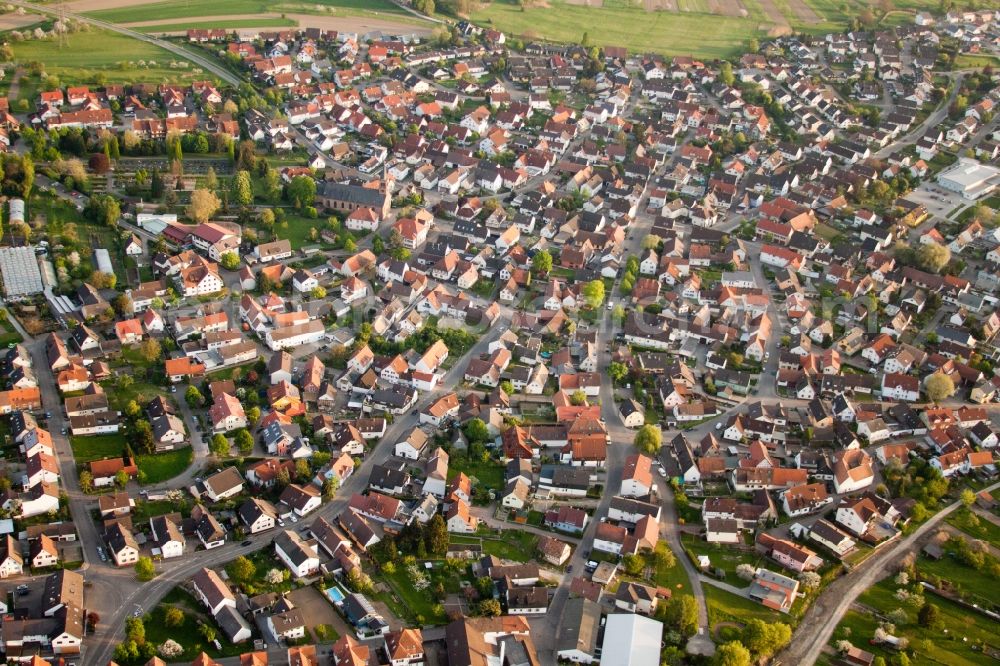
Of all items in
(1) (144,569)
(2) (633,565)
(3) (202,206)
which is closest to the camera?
(1) (144,569)

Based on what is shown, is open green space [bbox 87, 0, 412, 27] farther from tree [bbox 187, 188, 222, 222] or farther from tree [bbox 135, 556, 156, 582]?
tree [bbox 135, 556, 156, 582]

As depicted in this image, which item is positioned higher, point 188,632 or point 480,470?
point 480,470

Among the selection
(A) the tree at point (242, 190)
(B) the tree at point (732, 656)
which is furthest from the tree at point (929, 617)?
(A) the tree at point (242, 190)

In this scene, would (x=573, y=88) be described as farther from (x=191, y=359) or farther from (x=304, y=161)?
(x=191, y=359)

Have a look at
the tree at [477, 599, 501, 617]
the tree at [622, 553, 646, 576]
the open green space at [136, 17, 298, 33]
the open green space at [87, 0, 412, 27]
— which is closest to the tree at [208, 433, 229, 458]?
the tree at [477, 599, 501, 617]

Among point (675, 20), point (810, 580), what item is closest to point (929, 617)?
point (810, 580)

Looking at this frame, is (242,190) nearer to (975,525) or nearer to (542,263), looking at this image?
(542,263)

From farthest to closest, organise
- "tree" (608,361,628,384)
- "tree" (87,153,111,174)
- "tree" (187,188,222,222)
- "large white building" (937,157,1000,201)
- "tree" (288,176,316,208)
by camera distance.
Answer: "large white building" (937,157,1000,201) < "tree" (87,153,111,174) < "tree" (288,176,316,208) < "tree" (187,188,222,222) < "tree" (608,361,628,384)
